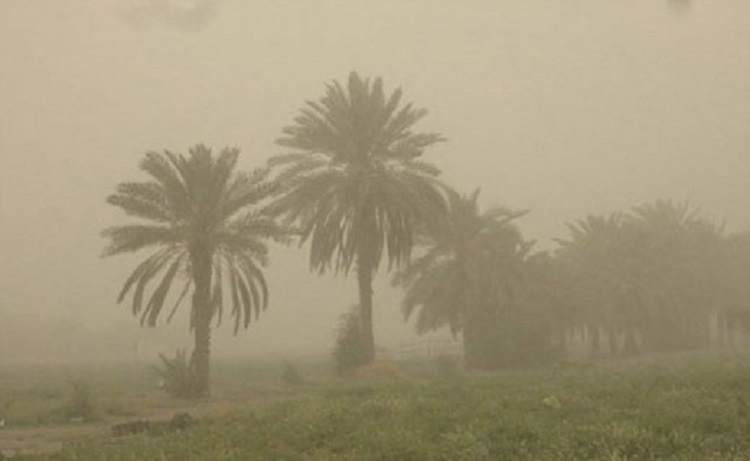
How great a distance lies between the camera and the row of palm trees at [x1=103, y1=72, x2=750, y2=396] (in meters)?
32.1

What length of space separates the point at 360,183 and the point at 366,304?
6037mm

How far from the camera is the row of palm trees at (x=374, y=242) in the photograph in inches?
1264

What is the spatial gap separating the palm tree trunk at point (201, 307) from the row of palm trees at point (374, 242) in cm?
5

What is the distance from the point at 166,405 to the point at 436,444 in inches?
640

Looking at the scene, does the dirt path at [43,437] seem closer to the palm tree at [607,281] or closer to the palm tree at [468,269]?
the palm tree at [468,269]

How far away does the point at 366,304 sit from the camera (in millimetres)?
38188

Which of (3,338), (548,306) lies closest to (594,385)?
(548,306)

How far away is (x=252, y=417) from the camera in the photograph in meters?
17.8

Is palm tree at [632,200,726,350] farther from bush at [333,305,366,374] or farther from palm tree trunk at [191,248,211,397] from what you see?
palm tree trunk at [191,248,211,397]

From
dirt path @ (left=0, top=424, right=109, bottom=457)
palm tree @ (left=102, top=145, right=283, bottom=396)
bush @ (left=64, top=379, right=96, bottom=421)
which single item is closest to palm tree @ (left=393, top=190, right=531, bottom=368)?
palm tree @ (left=102, top=145, right=283, bottom=396)

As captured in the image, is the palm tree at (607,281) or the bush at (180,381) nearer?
the bush at (180,381)

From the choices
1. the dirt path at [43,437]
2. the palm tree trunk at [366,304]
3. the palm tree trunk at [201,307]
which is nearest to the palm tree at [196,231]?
the palm tree trunk at [201,307]

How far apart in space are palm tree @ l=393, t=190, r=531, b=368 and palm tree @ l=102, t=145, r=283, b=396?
40.1 ft

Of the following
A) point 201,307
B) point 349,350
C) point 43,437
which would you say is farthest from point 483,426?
point 349,350
